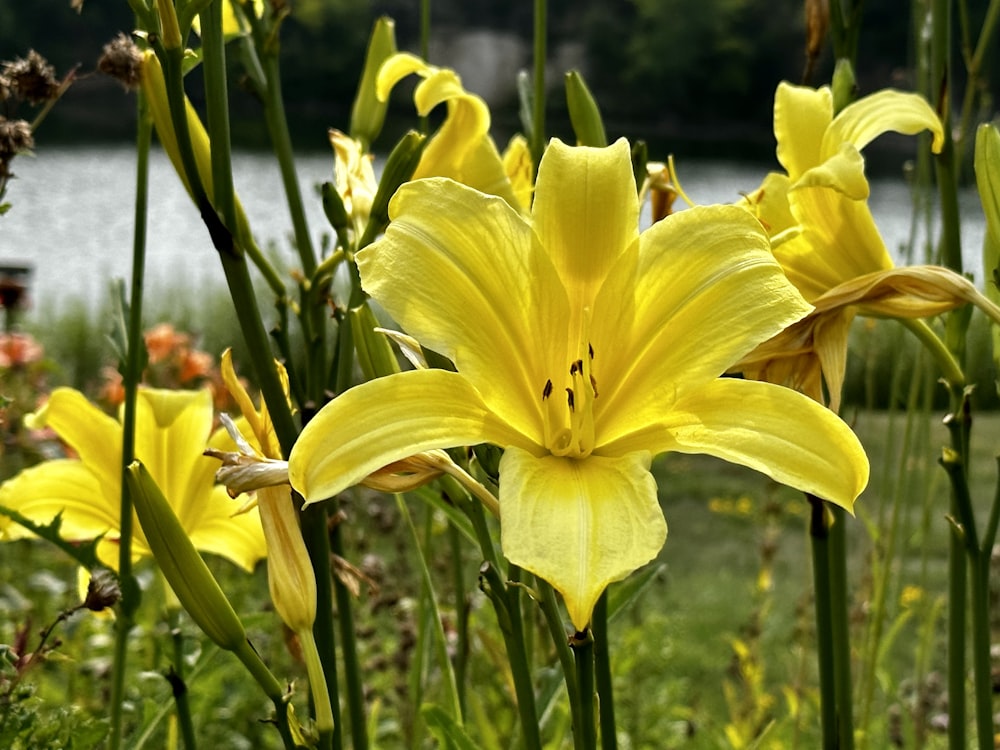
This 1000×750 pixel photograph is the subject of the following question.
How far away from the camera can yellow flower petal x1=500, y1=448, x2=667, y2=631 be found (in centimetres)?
44

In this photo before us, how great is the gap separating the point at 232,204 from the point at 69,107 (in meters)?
25.3

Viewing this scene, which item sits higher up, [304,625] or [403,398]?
[403,398]

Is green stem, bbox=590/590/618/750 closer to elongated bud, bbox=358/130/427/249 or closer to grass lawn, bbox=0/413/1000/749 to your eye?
grass lawn, bbox=0/413/1000/749

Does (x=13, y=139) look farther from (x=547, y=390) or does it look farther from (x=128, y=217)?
(x=128, y=217)

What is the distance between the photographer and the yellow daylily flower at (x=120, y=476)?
0.84 metres

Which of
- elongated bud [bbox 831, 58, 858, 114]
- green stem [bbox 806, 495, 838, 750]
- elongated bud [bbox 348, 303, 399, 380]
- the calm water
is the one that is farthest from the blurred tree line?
elongated bud [bbox 348, 303, 399, 380]

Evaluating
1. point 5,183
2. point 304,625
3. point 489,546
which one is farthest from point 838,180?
point 5,183

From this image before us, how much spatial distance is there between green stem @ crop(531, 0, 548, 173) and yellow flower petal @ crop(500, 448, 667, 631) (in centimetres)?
34

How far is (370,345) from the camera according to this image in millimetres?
574

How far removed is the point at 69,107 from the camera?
917 inches

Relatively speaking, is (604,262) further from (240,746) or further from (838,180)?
(240,746)

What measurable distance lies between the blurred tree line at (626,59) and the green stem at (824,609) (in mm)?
20550

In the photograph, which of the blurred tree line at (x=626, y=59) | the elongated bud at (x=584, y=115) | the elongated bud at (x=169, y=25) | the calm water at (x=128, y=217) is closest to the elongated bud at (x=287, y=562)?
the elongated bud at (x=169, y=25)

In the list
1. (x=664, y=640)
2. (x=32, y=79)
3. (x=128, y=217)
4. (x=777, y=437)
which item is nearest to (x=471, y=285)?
(x=777, y=437)
